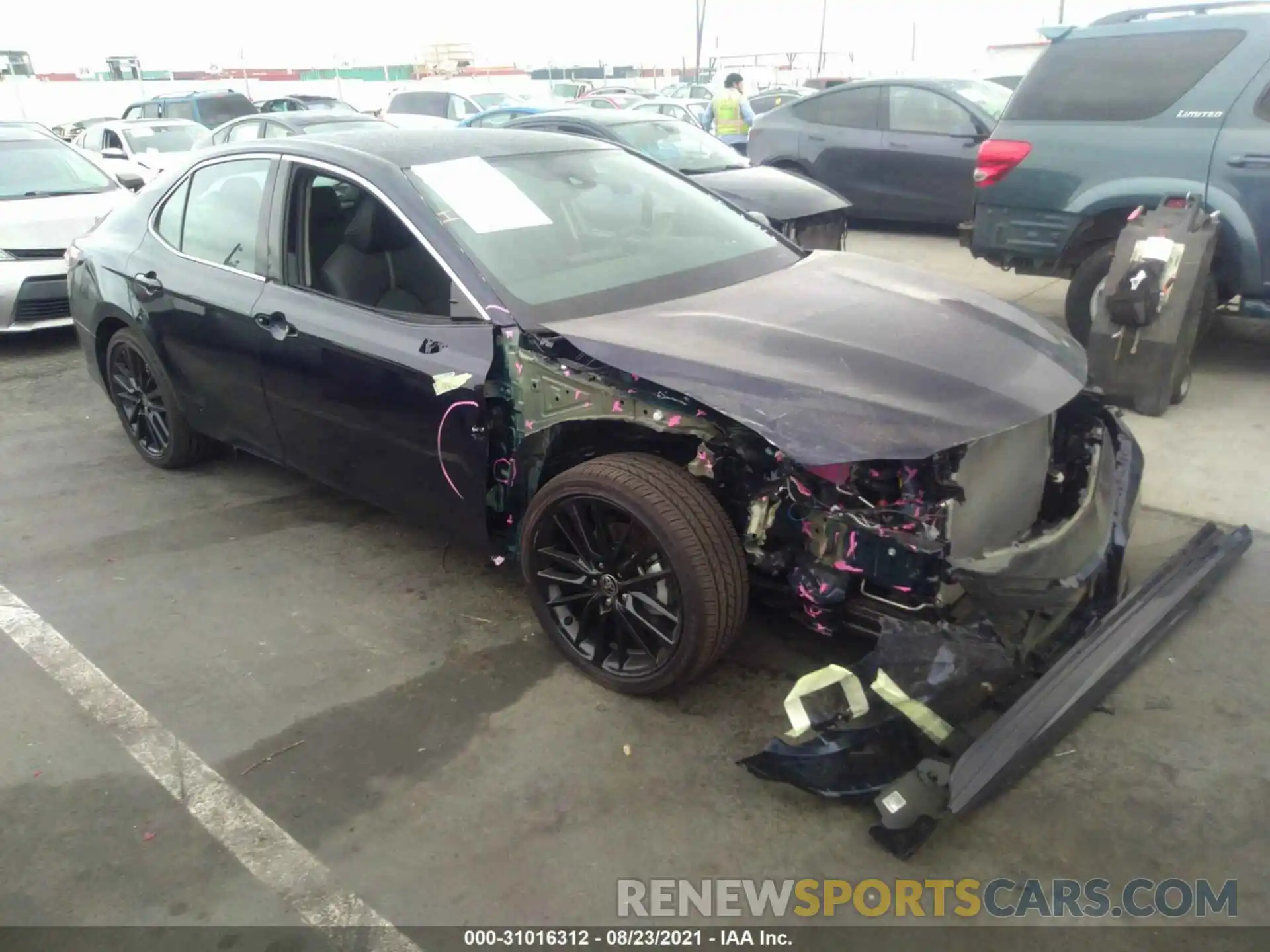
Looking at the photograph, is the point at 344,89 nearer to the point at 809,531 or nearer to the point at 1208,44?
the point at 1208,44

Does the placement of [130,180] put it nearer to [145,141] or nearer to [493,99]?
[145,141]

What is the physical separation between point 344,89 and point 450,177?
109 ft

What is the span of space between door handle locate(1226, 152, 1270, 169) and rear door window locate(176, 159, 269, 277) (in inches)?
197

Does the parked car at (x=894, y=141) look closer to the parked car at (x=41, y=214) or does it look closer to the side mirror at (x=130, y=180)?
the side mirror at (x=130, y=180)

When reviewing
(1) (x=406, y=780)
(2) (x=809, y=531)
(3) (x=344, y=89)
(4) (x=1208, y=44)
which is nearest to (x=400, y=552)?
(1) (x=406, y=780)

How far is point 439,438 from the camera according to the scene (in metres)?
3.17

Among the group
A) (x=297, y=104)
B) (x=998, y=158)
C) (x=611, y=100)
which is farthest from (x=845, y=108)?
(x=297, y=104)

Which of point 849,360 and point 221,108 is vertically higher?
point 849,360

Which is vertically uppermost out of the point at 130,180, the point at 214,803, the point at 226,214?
the point at 226,214

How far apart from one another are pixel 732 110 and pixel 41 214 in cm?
831

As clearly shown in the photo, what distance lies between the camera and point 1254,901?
2.26 metres

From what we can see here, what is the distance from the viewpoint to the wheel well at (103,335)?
4703 millimetres

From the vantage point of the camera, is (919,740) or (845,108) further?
(845,108)

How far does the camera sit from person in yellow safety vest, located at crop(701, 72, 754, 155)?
1241 centimetres
